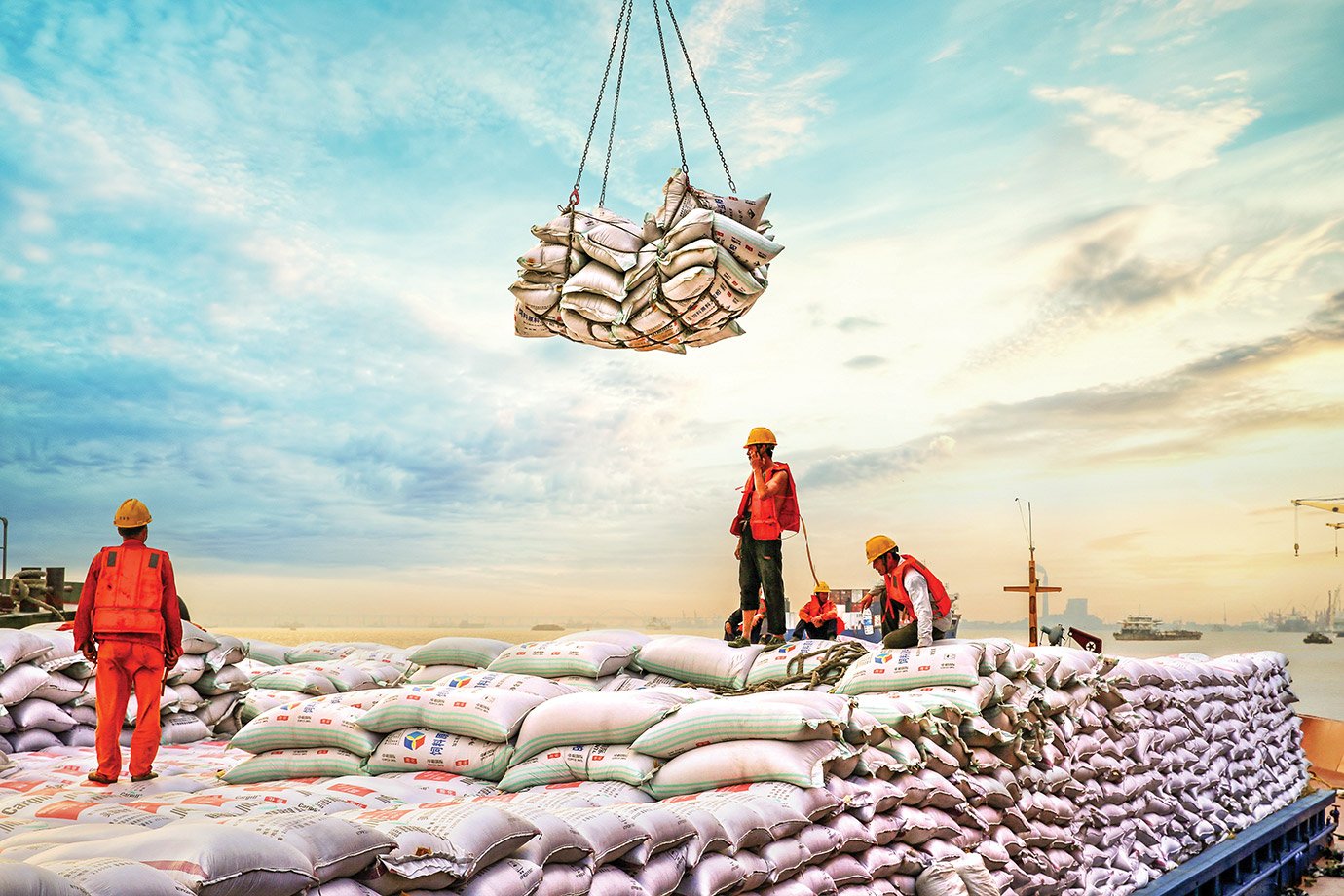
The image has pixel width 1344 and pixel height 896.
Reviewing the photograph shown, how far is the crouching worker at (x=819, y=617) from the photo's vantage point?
23.6 feet

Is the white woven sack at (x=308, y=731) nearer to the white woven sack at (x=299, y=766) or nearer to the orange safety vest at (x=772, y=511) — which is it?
the white woven sack at (x=299, y=766)

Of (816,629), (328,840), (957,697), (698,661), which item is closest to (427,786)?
(698,661)

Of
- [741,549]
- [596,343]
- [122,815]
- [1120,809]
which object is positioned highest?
[596,343]

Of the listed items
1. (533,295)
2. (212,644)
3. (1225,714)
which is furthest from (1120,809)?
(212,644)

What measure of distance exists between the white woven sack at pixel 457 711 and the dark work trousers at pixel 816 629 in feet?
11.2

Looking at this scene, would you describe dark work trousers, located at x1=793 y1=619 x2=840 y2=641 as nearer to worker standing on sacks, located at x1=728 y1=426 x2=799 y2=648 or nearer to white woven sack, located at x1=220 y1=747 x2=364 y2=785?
worker standing on sacks, located at x1=728 y1=426 x2=799 y2=648

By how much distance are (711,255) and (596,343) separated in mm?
983

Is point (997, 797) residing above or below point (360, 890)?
below

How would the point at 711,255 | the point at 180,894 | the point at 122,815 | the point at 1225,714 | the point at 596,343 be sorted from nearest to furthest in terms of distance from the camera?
the point at 180,894, the point at 122,815, the point at 711,255, the point at 596,343, the point at 1225,714

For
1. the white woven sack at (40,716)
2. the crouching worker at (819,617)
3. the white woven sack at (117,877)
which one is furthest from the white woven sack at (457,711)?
the crouching worker at (819,617)

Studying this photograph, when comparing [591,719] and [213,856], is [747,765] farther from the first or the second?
[213,856]

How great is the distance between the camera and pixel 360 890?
5.91 feet

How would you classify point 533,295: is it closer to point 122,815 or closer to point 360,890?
point 122,815

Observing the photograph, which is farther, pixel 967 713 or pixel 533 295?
pixel 533 295
